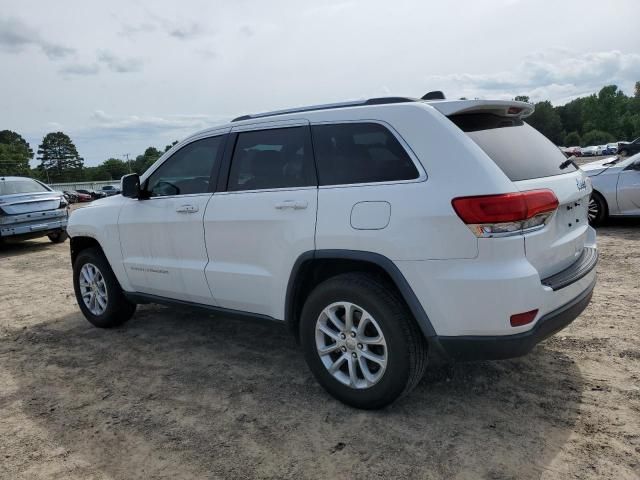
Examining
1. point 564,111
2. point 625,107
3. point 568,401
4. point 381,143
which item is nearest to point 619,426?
point 568,401

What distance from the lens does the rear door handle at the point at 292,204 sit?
3379 millimetres

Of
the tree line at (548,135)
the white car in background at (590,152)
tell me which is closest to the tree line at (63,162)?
the tree line at (548,135)

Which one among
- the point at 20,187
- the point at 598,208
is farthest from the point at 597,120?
the point at 20,187

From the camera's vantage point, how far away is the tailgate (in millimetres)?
2848

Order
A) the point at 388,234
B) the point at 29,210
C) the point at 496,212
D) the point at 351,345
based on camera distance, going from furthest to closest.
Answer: the point at 29,210 < the point at 351,345 < the point at 388,234 < the point at 496,212

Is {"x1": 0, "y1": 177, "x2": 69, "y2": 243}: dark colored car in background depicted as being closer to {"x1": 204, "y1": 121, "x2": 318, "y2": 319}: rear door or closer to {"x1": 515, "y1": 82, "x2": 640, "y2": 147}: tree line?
{"x1": 204, "y1": 121, "x2": 318, "y2": 319}: rear door

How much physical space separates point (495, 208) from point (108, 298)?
12.6ft

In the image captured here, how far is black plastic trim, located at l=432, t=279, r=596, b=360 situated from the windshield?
35.8 ft

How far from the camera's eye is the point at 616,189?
8.73m

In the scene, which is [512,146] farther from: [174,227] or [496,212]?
[174,227]

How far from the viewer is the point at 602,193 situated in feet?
29.1

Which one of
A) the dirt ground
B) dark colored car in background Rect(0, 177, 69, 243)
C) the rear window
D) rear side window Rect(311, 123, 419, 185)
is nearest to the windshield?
dark colored car in background Rect(0, 177, 69, 243)

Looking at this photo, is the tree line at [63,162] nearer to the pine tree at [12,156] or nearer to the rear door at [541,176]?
the pine tree at [12,156]

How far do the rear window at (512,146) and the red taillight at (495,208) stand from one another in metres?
0.19
